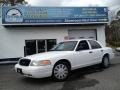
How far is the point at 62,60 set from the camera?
348 inches

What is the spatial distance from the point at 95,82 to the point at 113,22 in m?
60.4

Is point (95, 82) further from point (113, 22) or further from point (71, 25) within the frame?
point (113, 22)

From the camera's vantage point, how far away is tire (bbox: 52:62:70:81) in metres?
8.49

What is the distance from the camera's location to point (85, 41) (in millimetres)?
10344

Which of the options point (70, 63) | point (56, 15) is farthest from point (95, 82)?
point (56, 15)

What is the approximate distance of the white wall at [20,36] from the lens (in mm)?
18125

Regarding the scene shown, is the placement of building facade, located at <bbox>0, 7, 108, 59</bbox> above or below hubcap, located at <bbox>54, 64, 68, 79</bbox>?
above

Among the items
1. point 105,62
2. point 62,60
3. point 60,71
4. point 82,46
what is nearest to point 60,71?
point 60,71

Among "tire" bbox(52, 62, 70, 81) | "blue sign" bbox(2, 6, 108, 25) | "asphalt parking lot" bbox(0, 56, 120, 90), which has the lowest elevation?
"asphalt parking lot" bbox(0, 56, 120, 90)

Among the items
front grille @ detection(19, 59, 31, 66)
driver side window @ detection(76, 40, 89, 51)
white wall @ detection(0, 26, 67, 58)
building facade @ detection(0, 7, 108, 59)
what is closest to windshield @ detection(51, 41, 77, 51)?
driver side window @ detection(76, 40, 89, 51)

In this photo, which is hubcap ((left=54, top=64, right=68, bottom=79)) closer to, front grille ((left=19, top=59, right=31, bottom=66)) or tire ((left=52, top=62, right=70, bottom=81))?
tire ((left=52, top=62, right=70, bottom=81))

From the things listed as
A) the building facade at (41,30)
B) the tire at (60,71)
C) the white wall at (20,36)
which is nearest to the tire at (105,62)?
the tire at (60,71)

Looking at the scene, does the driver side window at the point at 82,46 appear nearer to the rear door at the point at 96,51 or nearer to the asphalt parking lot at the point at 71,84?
the rear door at the point at 96,51

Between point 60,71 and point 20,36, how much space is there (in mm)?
10590
